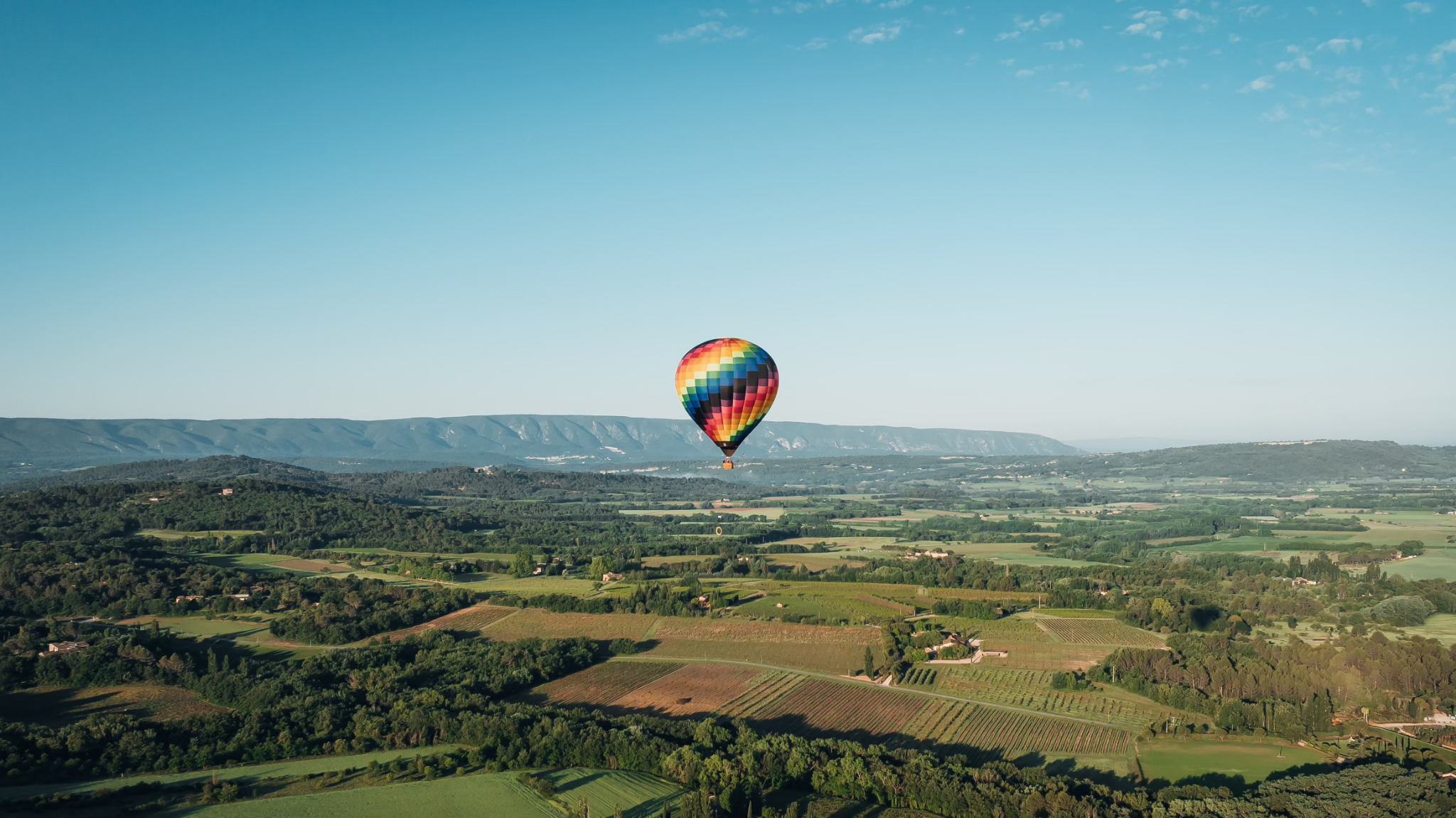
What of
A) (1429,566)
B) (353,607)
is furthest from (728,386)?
(1429,566)

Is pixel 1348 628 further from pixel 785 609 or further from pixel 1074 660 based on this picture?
pixel 785 609

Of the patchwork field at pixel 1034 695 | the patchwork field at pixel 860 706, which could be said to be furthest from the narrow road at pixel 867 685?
the patchwork field at pixel 1034 695

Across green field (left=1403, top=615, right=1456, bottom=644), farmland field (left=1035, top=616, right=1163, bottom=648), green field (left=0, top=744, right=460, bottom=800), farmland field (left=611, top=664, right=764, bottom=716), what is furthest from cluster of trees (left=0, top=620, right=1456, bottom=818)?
green field (left=1403, top=615, right=1456, bottom=644)

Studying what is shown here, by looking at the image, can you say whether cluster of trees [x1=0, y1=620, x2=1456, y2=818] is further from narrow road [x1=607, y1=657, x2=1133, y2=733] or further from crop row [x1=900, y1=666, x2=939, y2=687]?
crop row [x1=900, y1=666, x2=939, y2=687]

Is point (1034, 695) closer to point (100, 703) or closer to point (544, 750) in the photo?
point (544, 750)

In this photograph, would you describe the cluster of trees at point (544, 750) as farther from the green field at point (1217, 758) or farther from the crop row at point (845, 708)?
the crop row at point (845, 708)
